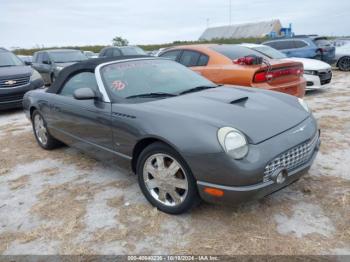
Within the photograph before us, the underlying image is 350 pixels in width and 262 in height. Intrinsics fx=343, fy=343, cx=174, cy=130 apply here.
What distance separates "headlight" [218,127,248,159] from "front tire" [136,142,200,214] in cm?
42

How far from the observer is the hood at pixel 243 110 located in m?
2.92

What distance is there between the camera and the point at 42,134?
549 cm

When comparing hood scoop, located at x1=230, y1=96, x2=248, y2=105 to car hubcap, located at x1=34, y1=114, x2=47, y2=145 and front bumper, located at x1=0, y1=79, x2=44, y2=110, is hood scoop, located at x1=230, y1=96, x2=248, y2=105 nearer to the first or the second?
car hubcap, located at x1=34, y1=114, x2=47, y2=145

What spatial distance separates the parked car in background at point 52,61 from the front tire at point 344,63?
426 inches

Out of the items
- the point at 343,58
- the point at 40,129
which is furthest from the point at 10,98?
the point at 343,58

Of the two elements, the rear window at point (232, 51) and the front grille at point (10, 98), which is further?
the front grille at point (10, 98)

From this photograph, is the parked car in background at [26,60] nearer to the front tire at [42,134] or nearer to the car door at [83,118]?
the front tire at [42,134]

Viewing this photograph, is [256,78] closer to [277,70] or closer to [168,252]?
[277,70]

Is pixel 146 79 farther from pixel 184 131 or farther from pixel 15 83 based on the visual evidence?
pixel 15 83

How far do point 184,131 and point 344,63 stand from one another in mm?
14048

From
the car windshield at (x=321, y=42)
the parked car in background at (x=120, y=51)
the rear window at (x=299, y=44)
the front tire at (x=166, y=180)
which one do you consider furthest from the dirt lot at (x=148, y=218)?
the parked car in background at (x=120, y=51)

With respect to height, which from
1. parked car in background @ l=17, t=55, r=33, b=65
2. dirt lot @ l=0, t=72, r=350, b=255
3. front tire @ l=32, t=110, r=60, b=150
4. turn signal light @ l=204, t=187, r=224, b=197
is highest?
parked car in background @ l=17, t=55, r=33, b=65

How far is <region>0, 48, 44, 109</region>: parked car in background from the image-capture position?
8.56 metres

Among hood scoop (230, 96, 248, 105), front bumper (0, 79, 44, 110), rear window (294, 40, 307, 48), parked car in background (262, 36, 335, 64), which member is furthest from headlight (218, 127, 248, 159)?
rear window (294, 40, 307, 48)
